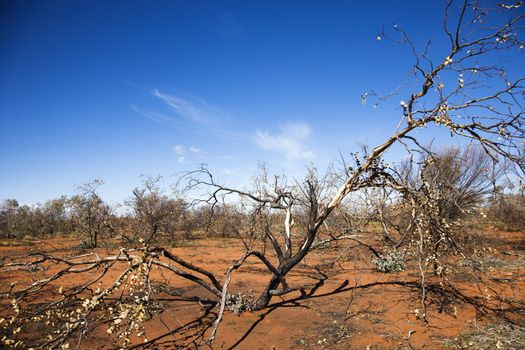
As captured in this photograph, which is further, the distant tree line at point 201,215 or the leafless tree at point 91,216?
the leafless tree at point 91,216

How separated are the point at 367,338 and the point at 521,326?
9.84 ft

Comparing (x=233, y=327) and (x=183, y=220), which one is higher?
(x=183, y=220)

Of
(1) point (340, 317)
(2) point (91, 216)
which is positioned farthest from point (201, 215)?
(1) point (340, 317)

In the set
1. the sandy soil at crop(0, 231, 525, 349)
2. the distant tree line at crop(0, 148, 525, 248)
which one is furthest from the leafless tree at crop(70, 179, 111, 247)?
the sandy soil at crop(0, 231, 525, 349)

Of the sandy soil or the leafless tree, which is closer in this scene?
the sandy soil

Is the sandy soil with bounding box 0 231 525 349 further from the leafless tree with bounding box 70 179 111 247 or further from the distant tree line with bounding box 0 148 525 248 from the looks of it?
the leafless tree with bounding box 70 179 111 247

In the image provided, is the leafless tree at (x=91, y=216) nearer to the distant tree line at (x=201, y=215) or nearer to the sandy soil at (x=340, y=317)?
the distant tree line at (x=201, y=215)

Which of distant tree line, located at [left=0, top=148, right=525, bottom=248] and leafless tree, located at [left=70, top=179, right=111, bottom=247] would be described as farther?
leafless tree, located at [left=70, top=179, right=111, bottom=247]

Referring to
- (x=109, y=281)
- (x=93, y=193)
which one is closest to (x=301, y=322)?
(x=109, y=281)

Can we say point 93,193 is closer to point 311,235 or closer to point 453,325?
point 311,235

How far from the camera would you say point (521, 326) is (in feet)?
18.7

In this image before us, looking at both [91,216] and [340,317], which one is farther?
[91,216]

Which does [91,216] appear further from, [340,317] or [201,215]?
[340,317]

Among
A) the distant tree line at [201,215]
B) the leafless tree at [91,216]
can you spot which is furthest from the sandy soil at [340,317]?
the leafless tree at [91,216]
